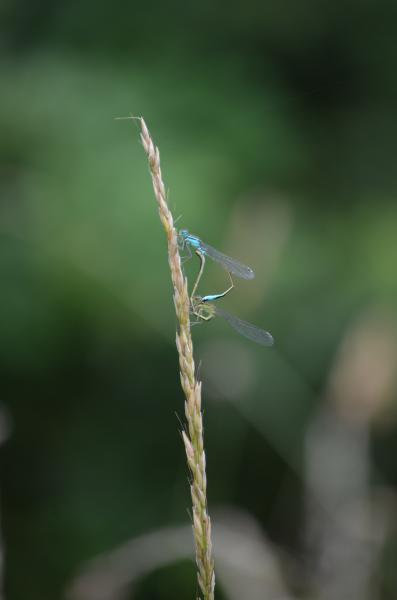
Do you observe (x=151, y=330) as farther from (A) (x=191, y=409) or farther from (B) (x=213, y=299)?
(A) (x=191, y=409)

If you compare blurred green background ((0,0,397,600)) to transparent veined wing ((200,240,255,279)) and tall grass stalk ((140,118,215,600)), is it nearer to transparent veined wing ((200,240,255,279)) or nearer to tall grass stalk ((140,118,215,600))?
transparent veined wing ((200,240,255,279))

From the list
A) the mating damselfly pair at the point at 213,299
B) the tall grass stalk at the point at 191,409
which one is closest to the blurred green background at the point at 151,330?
the mating damselfly pair at the point at 213,299

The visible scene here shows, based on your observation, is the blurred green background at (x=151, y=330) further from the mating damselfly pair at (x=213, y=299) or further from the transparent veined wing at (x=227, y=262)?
the mating damselfly pair at (x=213, y=299)

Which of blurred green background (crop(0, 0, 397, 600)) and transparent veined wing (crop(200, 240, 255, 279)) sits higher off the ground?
transparent veined wing (crop(200, 240, 255, 279))

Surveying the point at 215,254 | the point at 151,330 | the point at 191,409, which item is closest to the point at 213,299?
the point at 215,254

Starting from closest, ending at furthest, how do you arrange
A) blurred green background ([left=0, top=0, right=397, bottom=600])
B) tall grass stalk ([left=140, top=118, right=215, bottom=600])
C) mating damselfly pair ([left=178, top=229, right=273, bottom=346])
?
tall grass stalk ([left=140, top=118, right=215, bottom=600]) < mating damselfly pair ([left=178, top=229, right=273, bottom=346]) < blurred green background ([left=0, top=0, right=397, bottom=600])

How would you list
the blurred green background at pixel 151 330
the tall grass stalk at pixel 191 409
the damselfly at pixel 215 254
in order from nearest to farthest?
the tall grass stalk at pixel 191 409 < the damselfly at pixel 215 254 < the blurred green background at pixel 151 330

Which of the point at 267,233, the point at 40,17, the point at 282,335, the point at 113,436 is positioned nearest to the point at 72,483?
the point at 113,436

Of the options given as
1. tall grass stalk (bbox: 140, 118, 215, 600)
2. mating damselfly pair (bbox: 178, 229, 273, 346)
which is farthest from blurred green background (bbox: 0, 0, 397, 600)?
tall grass stalk (bbox: 140, 118, 215, 600)

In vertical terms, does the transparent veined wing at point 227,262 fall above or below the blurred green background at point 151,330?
above
